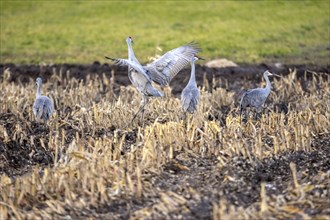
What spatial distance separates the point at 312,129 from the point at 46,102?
4987mm

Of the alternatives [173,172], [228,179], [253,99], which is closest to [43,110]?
[253,99]

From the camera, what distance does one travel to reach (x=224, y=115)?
43.8 feet

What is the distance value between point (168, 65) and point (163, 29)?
61.6ft

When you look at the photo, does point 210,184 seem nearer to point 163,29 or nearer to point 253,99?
point 253,99

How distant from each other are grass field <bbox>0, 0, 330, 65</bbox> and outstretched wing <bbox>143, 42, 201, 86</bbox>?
13.0 metres

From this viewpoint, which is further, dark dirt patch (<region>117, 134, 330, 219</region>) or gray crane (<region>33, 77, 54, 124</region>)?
gray crane (<region>33, 77, 54, 124</region>)

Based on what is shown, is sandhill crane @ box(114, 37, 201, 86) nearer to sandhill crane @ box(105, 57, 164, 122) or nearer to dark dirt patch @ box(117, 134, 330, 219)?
sandhill crane @ box(105, 57, 164, 122)

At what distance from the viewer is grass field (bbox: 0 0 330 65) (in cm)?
2731

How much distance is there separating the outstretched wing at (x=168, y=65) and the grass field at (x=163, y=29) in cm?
1300

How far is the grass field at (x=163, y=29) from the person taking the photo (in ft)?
89.6

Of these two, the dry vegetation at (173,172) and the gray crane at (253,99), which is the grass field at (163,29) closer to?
the gray crane at (253,99)

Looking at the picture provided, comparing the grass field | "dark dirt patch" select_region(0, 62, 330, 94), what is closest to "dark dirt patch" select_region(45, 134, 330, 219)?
"dark dirt patch" select_region(0, 62, 330, 94)

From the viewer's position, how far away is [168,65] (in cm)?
1256

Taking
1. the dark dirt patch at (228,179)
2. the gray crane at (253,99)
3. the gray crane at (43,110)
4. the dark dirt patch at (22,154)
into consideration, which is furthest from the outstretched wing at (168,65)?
the dark dirt patch at (228,179)
